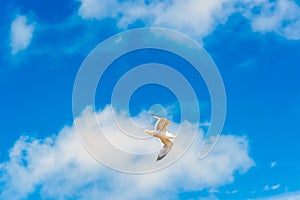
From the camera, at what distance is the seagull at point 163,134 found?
6406 cm

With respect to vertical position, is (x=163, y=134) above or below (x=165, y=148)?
above

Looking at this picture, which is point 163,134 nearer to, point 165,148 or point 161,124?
point 161,124

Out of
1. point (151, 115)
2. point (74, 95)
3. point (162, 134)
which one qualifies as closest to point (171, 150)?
point (162, 134)

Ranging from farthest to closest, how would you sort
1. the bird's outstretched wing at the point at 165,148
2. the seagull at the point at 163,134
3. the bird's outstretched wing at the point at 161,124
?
the bird's outstretched wing at the point at 165,148, the seagull at the point at 163,134, the bird's outstretched wing at the point at 161,124

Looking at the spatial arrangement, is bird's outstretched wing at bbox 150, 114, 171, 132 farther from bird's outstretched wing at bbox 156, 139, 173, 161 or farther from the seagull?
bird's outstretched wing at bbox 156, 139, 173, 161

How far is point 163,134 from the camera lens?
2552 inches

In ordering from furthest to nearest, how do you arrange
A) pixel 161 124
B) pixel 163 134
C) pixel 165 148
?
pixel 165 148 → pixel 163 134 → pixel 161 124

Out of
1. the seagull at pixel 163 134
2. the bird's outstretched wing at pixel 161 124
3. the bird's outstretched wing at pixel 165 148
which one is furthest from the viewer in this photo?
the bird's outstretched wing at pixel 165 148

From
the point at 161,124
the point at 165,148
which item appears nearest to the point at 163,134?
the point at 161,124

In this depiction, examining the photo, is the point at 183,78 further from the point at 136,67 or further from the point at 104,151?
the point at 104,151

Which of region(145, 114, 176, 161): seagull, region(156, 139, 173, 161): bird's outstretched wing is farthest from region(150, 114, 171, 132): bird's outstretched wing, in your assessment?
region(156, 139, 173, 161): bird's outstretched wing

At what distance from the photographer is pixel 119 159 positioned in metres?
57.6

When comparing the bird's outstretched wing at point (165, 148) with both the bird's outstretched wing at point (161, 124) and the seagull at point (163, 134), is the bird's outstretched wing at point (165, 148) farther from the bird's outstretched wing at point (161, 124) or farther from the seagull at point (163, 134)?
the bird's outstretched wing at point (161, 124)

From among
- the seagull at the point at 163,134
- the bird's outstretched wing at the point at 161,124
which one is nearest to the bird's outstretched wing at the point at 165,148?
the seagull at the point at 163,134
